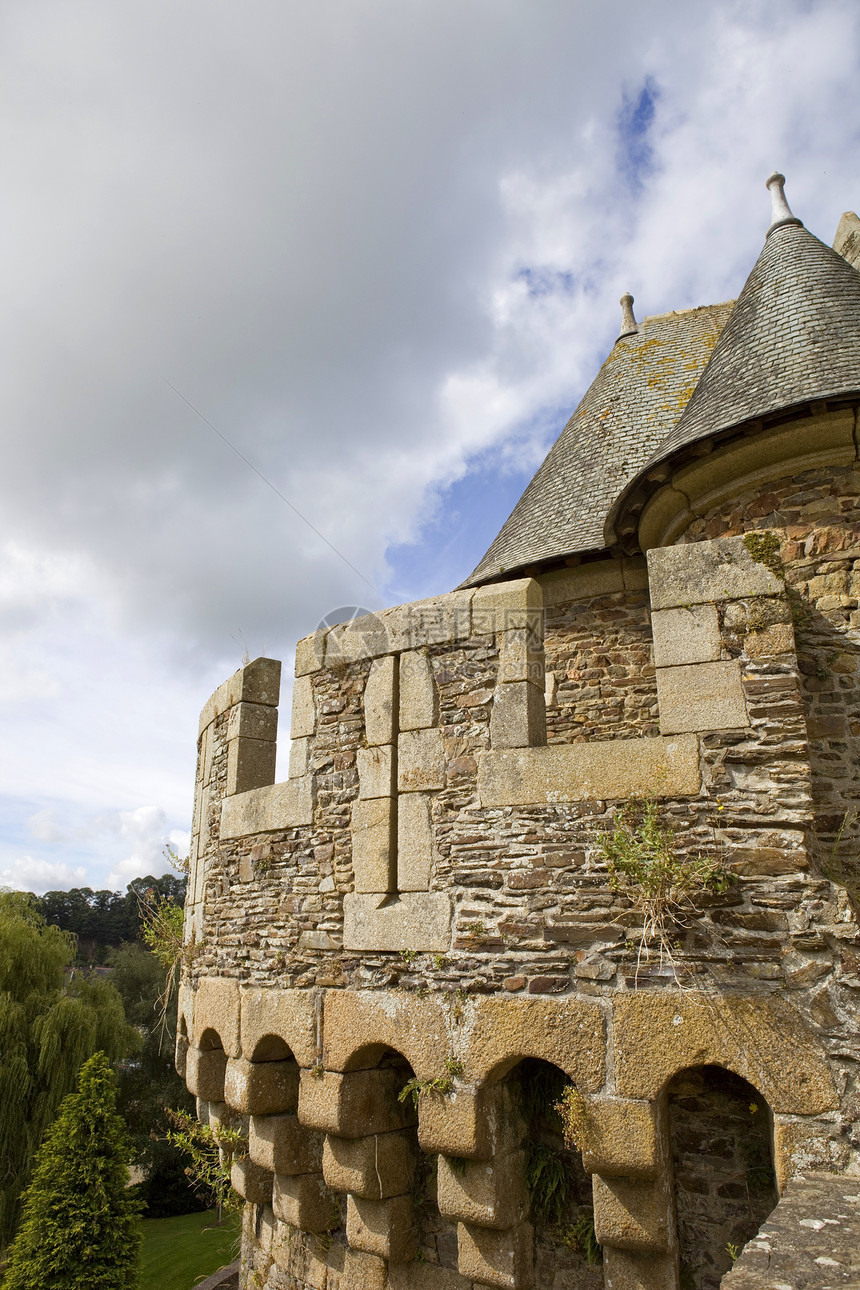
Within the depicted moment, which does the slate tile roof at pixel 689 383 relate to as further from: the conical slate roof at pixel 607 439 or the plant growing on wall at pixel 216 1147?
the plant growing on wall at pixel 216 1147

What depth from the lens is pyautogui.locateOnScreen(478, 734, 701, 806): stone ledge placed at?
3.48 metres

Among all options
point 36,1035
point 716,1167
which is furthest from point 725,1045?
point 36,1035

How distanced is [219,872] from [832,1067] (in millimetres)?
3862

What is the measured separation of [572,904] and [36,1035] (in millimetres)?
13102

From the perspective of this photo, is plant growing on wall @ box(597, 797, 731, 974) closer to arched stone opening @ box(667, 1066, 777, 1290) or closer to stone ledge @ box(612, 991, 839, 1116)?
stone ledge @ box(612, 991, 839, 1116)

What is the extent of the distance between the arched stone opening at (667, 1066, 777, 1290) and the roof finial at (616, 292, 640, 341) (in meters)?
7.55

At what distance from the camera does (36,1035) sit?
523 inches

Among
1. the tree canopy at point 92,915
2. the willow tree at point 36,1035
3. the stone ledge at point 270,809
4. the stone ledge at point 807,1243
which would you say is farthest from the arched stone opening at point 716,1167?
the tree canopy at point 92,915

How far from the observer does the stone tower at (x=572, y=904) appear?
10.6 feet

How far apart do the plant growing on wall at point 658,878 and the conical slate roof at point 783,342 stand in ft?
9.40

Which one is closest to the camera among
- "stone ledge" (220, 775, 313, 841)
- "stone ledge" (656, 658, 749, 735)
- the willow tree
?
"stone ledge" (656, 658, 749, 735)

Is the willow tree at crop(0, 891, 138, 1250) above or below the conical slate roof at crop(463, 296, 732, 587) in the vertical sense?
below

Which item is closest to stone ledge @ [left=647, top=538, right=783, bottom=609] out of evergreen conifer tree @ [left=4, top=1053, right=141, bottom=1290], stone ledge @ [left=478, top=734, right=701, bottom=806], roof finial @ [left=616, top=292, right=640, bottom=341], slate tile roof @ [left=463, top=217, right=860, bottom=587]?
stone ledge @ [left=478, top=734, right=701, bottom=806]

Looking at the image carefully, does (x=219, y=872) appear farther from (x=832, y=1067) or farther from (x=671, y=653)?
(x=832, y=1067)
